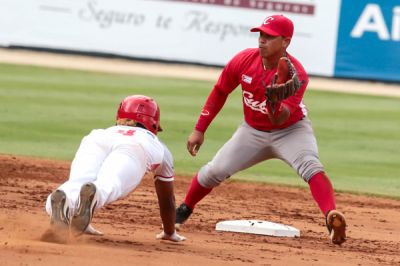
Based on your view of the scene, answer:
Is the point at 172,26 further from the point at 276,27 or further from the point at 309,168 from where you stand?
the point at 309,168

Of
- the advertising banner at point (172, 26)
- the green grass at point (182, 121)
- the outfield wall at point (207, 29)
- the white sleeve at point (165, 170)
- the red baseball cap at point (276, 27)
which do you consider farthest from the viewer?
the advertising banner at point (172, 26)

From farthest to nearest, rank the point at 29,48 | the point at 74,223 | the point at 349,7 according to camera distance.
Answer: the point at 29,48 < the point at 349,7 < the point at 74,223

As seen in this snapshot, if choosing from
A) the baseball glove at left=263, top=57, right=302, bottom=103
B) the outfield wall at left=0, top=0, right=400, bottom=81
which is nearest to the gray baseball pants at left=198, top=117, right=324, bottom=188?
the baseball glove at left=263, top=57, right=302, bottom=103

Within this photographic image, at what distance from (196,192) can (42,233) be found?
186 cm

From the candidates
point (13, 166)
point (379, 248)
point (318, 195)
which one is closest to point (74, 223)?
point (318, 195)

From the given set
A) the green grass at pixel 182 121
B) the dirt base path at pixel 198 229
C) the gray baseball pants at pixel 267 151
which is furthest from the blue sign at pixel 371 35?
the gray baseball pants at pixel 267 151

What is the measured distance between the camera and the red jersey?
823 centimetres

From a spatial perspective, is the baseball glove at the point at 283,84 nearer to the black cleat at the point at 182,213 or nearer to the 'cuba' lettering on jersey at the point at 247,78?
the 'cuba' lettering on jersey at the point at 247,78

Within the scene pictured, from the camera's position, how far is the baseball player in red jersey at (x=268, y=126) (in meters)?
7.93

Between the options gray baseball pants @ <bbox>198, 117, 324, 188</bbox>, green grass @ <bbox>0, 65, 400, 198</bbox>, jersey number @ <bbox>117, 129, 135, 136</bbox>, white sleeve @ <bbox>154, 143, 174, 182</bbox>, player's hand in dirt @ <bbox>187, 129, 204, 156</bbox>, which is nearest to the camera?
jersey number @ <bbox>117, 129, 135, 136</bbox>

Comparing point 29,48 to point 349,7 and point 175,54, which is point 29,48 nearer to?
point 175,54

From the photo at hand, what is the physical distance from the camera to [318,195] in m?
8.09

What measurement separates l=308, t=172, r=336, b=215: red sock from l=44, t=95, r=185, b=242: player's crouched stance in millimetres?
1054

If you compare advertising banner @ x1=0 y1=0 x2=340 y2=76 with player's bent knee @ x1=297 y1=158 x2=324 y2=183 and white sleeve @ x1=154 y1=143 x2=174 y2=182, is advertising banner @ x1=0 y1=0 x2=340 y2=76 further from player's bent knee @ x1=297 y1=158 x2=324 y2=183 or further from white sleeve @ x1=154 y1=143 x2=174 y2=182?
white sleeve @ x1=154 y1=143 x2=174 y2=182
